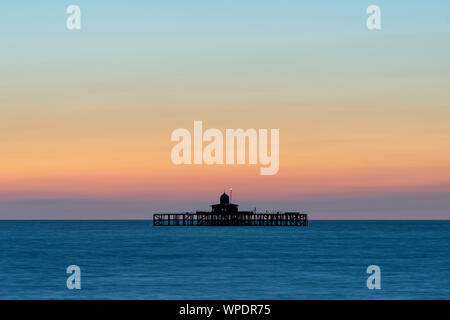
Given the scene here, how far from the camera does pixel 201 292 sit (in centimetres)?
5003

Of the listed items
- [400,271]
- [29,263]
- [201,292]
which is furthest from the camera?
[29,263]

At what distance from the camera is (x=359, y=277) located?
6169 centimetres

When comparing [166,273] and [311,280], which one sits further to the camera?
[166,273]
